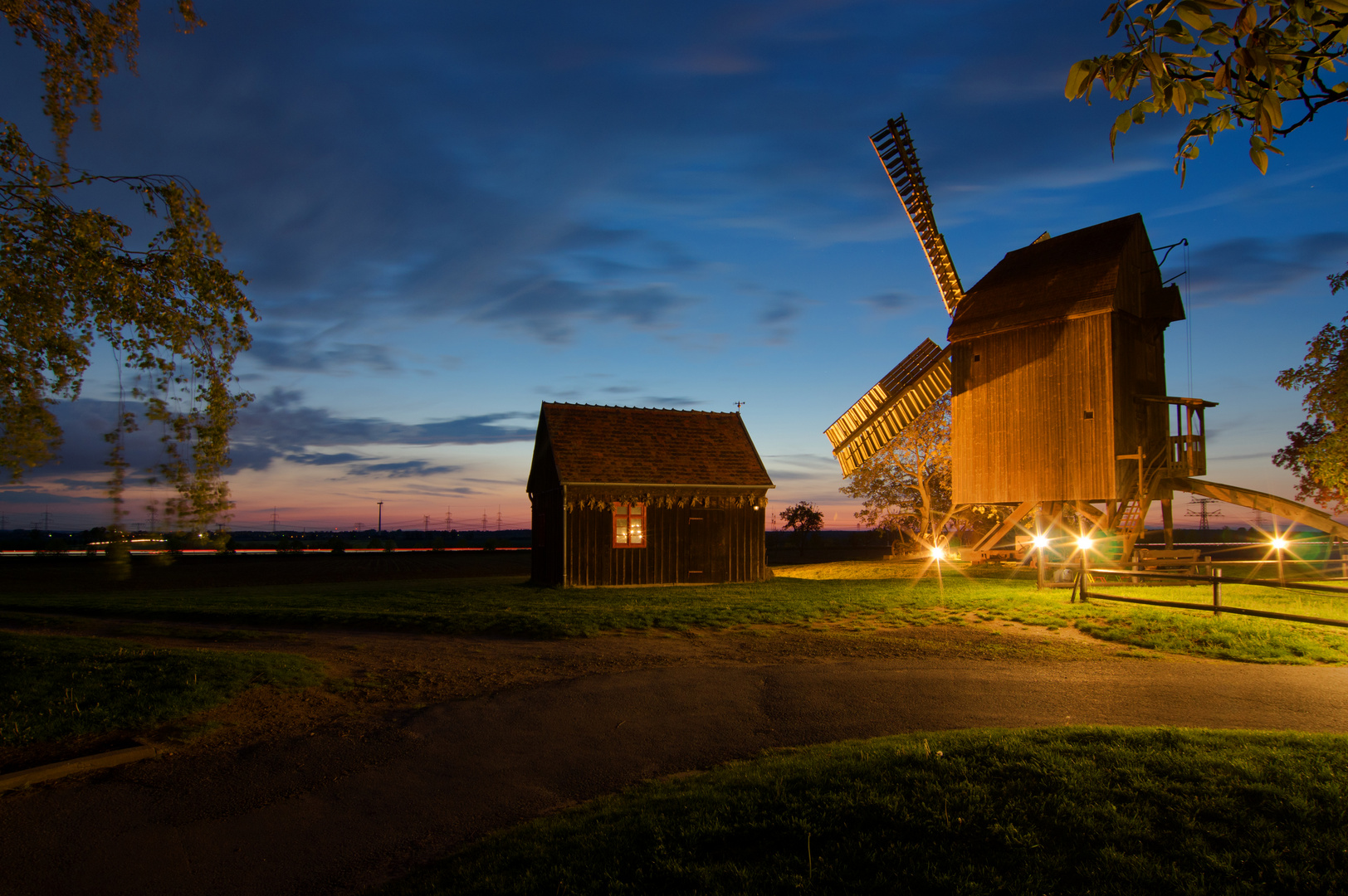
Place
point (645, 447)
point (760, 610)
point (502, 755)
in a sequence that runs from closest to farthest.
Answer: point (502, 755) → point (760, 610) → point (645, 447)

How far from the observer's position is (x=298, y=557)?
49.9 metres

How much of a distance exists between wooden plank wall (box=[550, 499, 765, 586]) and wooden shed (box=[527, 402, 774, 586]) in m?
0.03

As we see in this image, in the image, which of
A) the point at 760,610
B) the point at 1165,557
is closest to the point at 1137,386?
the point at 1165,557

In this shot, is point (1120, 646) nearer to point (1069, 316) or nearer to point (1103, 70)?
point (1103, 70)

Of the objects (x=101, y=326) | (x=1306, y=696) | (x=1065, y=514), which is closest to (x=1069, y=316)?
(x=1065, y=514)

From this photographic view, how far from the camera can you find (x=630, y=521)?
2488 centimetres

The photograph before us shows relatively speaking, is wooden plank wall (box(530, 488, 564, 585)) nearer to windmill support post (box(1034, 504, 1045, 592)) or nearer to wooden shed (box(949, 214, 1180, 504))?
wooden shed (box(949, 214, 1180, 504))

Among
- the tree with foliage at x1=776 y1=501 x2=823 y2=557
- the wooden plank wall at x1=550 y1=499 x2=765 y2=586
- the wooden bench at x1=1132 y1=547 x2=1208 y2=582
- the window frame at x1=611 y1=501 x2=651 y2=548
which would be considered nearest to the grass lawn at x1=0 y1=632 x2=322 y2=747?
the wooden plank wall at x1=550 y1=499 x2=765 y2=586

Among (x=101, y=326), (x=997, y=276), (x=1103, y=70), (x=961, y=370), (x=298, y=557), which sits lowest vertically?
(x=298, y=557)

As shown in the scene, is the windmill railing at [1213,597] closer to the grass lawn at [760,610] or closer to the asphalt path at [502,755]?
the grass lawn at [760,610]

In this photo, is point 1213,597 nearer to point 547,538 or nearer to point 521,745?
point 521,745

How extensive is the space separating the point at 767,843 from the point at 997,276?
25483 millimetres

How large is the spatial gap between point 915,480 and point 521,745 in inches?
1299

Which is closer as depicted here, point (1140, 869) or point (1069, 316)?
point (1140, 869)
